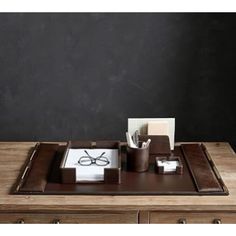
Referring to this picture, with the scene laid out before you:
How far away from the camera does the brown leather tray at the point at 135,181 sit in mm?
1740

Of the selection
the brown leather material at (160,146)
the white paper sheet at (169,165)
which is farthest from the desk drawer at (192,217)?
the brown leather material at (160,146)

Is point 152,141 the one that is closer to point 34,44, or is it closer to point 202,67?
point 202,67

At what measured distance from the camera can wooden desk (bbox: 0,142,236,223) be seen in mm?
1670

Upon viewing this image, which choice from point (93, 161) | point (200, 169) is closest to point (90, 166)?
point (93, 161)

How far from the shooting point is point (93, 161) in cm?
192

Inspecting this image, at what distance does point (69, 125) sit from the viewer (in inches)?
96.5

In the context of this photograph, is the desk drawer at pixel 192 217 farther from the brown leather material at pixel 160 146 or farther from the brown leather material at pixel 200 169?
the brown leather material at pixel 160 146

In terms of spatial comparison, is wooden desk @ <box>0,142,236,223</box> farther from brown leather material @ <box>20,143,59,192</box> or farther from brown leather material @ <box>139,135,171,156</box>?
brown leather material @ <box>139,135,171,156</box>

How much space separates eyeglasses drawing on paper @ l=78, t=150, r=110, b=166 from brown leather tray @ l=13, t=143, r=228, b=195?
0.08m

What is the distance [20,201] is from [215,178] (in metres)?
0.72

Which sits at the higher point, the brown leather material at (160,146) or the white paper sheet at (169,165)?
the brown leather material at (160,146)

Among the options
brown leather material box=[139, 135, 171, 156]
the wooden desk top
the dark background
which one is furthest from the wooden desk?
the dark background

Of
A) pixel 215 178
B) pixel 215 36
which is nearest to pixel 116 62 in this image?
pixel 215 36

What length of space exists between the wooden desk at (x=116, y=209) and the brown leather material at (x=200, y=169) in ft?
0.17
